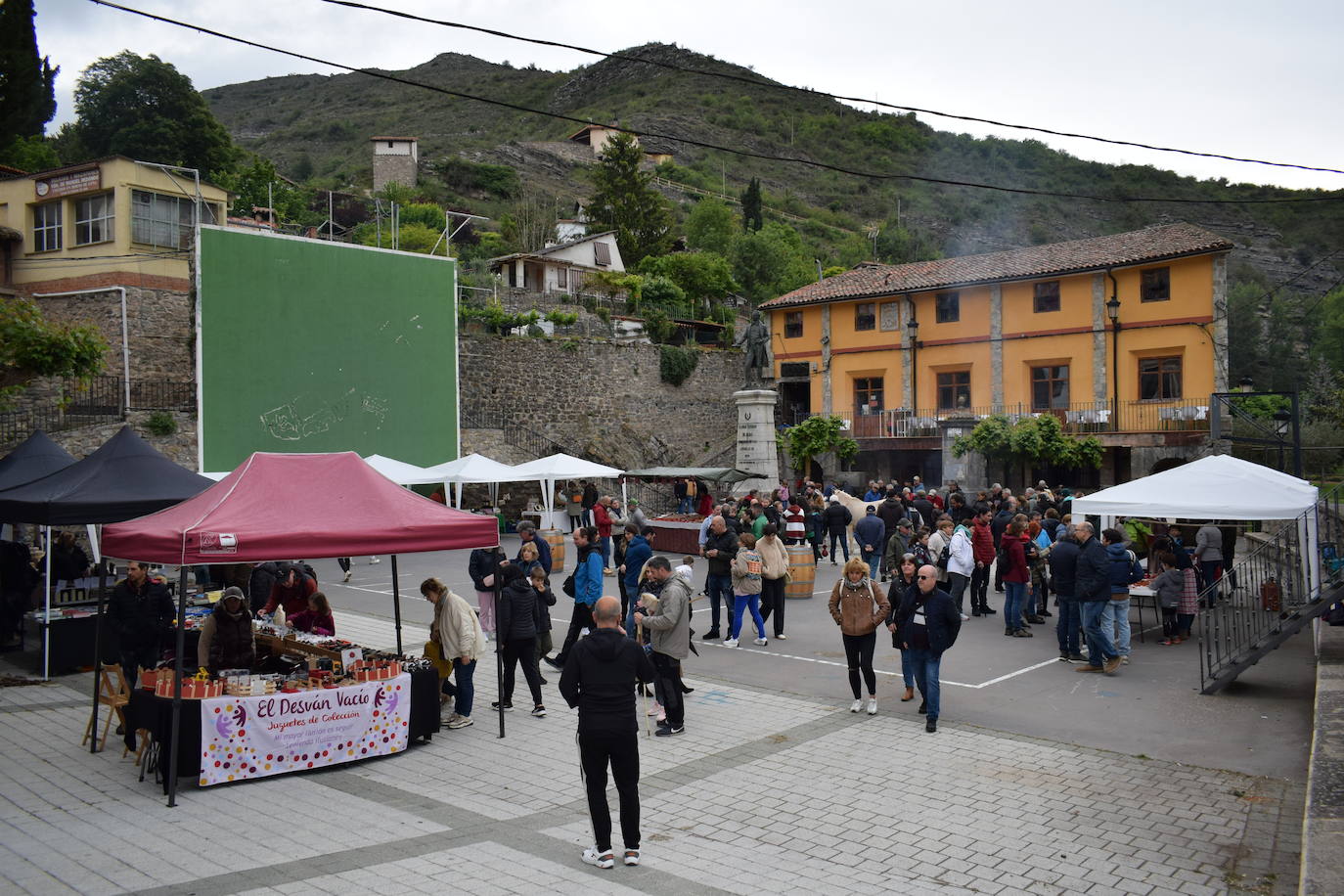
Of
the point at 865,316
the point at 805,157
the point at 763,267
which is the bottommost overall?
the point at 865,316

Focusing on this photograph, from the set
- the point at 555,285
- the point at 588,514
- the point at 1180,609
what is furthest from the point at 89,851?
the point at 555,285

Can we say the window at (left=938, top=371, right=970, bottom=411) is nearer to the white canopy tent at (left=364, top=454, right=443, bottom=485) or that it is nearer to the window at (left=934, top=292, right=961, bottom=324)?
the window at (left=934, top=292, right=961, bottom=324)

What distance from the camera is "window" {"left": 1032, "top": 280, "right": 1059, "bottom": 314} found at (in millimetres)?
34500

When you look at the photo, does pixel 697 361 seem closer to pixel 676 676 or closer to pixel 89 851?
pixel 676 676

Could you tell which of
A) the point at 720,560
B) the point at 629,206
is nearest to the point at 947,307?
the point at 629,206

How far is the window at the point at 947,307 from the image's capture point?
3677cm

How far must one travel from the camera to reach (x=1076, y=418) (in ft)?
106

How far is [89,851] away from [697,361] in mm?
34379

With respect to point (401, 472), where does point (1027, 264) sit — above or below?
above

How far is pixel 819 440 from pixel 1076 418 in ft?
29.3

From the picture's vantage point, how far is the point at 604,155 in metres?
58.5

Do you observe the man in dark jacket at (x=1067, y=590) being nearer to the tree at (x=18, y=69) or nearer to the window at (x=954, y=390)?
the window at (x=954, y=390)

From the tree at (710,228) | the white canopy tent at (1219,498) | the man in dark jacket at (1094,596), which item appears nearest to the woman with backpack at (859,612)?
the man in dark jacket at (1094,596)

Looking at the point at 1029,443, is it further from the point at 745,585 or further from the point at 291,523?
the point at 291,523
